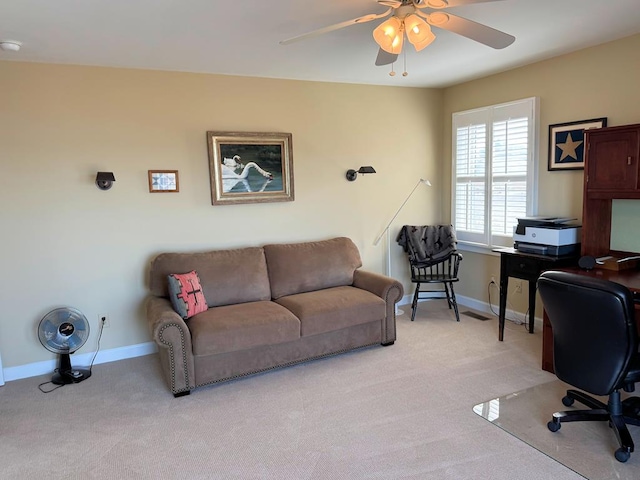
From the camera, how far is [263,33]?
2965mm

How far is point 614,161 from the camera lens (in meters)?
3.14

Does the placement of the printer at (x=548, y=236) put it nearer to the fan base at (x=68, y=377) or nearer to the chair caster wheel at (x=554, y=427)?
the chair caster wheel at (x=554, y=427)

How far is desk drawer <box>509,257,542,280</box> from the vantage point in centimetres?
355

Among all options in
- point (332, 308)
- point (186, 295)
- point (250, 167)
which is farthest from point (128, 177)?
point (332, 308)

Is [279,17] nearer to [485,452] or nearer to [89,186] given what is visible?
[89,186]

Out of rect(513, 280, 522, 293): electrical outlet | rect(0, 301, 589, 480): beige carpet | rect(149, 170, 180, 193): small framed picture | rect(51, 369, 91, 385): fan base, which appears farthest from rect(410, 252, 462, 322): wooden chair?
rect(51, 369, 91, 385): fan base

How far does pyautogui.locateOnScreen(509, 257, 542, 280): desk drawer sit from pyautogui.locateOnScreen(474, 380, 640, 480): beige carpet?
86 centimetres

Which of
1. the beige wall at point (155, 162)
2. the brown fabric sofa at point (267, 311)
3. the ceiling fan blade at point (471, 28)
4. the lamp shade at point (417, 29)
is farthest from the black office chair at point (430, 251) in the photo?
the lamp shade at point (417, 29)

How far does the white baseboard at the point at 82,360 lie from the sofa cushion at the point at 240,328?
3.01ft

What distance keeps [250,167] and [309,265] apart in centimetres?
110

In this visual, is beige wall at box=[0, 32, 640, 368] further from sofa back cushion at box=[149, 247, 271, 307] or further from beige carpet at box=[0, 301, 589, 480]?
beige carpet at box=[0, 301, 589, 480]

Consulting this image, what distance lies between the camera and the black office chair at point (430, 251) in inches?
185

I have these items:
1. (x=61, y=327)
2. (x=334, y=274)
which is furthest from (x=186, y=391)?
(x=334, y=274)

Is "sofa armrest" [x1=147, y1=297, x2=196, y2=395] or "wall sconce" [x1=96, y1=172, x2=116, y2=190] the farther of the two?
"wall sconce" [x1=96, y1=172, x2=116, y2=190]
